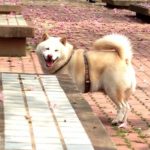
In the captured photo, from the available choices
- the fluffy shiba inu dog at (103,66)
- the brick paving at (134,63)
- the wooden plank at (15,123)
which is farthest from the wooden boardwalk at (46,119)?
the brick paving at (134,63)

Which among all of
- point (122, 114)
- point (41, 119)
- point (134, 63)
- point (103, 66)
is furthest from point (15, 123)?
point (134, 63)

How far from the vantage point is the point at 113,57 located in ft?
20.9

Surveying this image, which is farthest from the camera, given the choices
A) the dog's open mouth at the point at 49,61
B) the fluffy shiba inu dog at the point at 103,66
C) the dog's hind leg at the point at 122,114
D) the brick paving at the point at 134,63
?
the dog's open mouth at the point at 49,61

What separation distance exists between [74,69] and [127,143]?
48.9 inches

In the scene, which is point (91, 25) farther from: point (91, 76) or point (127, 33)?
point (91, 76)

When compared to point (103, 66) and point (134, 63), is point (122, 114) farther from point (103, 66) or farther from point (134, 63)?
point (134, 63)

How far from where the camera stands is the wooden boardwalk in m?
3.57

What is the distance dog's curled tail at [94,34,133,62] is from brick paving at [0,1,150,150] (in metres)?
0.80

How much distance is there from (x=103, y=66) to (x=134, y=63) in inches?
189

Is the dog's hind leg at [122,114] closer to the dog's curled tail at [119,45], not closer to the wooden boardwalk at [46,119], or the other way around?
the dog's curled tail at [119,45]

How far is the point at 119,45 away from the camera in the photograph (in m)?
6.36

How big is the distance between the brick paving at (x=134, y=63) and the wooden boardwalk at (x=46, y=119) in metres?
0.94

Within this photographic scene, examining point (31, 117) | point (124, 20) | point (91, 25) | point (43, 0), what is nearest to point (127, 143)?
point (31, 117)

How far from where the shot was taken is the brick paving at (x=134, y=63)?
20.0ft
